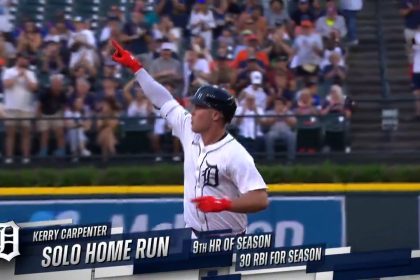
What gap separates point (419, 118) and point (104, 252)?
7.51 m

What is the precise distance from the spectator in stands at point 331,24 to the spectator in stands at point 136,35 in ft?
7.08

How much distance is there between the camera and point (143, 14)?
14586 mm

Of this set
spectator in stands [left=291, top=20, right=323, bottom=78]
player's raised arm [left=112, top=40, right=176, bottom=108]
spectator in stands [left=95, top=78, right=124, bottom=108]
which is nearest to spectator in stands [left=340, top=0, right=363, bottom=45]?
spectator in stands [left=291, top=20, right=323, bottom=78]

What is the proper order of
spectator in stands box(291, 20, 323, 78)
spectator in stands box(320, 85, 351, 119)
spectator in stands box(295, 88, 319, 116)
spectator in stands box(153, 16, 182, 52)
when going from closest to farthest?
spectator in stands box(320, 85, 351, 119) → spectator in stands box(295, 88, 319, 116) → spectator in stands box(291, 20, 323, 78) → spectator in stands box(153, 16, 182, 52)

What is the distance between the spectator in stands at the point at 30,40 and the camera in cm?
1372

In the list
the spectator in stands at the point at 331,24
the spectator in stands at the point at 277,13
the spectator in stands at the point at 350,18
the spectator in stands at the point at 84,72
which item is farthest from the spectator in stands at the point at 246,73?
the spectator in stands at the point at 350,18

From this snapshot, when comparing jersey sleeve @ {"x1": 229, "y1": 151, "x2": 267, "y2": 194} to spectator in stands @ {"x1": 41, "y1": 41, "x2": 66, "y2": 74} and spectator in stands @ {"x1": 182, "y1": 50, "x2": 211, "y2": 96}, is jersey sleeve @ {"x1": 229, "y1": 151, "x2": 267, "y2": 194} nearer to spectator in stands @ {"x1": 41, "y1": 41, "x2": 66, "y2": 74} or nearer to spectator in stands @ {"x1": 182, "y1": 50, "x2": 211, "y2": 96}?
spectator in stands @ {"x1": 182, "y1": 50, "x2": 211, "y2": 96}

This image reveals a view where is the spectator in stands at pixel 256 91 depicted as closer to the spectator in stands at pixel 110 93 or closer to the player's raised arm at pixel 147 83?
the spectator in stands at pixel 110 93

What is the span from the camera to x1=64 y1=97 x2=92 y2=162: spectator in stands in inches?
493

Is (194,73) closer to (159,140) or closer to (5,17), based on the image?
(159,140)

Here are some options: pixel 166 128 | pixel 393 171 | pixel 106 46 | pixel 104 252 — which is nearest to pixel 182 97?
pixel 166 128

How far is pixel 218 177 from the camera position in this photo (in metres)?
6.58

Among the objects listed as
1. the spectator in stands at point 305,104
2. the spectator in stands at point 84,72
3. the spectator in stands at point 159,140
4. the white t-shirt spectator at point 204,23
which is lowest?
the spectator in stands at point 159,140

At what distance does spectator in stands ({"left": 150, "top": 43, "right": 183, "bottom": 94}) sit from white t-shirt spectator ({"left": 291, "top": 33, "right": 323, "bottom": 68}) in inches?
55.2
